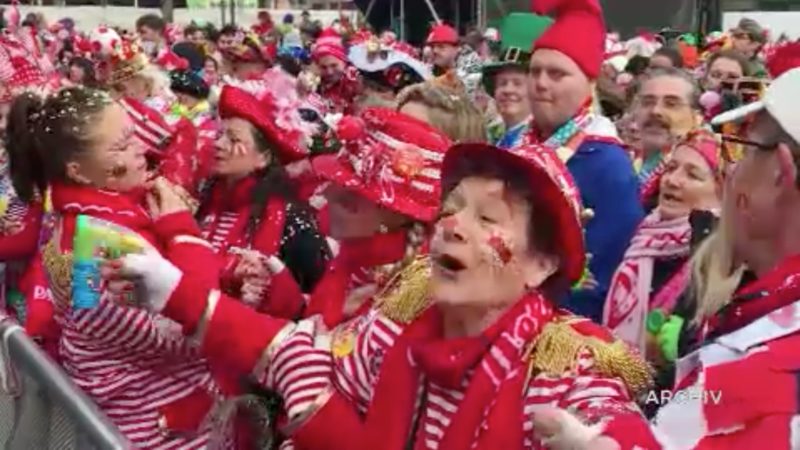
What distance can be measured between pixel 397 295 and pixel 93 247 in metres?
1.15

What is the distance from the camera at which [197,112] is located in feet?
25.7

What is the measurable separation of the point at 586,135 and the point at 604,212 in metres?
0.31

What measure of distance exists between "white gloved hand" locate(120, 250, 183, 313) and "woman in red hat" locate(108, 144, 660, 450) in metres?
0.38

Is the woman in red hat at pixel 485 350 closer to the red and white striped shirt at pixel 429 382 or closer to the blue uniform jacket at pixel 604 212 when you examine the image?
the red and white striped shirt at pixel 429 382

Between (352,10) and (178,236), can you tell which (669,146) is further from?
(352,10)

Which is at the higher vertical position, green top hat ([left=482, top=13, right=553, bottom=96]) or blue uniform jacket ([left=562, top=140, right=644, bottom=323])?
green top hat ([left=482, top=13, right=553, bottom=96])

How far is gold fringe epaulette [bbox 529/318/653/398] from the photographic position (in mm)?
2520

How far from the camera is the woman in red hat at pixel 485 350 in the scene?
8.25 feet

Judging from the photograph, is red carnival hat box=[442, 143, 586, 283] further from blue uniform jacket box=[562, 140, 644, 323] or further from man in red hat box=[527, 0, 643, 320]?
blue uniform jacket box=[562, 140, 644, 323]

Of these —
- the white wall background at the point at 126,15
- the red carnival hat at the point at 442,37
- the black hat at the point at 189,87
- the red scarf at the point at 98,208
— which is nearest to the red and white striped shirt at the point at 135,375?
the red scarf at the point at 98,208

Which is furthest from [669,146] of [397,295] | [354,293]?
[397,295]

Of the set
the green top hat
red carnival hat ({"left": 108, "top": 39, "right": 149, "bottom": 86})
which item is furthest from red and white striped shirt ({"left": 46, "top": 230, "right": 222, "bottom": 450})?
red carnival hat ({"left": 108, "top": 39, "right": 149, "bottom": 86})

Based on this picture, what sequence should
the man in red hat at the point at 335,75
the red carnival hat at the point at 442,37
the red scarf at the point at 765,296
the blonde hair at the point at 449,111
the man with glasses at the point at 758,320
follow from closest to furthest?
the man with glasses at the point at 758,320, the red scarf at the point at 765,296, the blonde hair at the point at 449,111, the man in red hat at the point at 335,75, the red carnival hat at the point at 442,37

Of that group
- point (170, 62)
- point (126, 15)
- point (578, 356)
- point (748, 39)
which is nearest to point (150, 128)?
point (578, 356)
